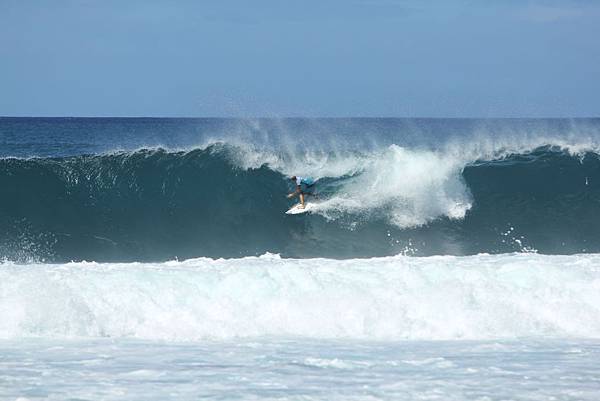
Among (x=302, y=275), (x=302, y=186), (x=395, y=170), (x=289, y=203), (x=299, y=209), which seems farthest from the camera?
(x=395, y=170)

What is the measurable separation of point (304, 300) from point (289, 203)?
28.3 ft

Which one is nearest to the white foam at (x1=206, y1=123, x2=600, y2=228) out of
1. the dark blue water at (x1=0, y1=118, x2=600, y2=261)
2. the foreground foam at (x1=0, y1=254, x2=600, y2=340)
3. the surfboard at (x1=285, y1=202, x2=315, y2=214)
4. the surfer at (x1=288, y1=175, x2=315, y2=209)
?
the dark blue water at (x1=0, y1=118, x2=600, y2=261)

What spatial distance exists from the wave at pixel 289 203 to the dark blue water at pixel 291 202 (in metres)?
0.04

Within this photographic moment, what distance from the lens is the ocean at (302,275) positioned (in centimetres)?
843

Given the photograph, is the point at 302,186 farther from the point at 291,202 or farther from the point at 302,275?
the point at 302,275

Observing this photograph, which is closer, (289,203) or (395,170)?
(289,203)

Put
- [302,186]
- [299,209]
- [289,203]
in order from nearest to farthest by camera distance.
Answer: [299,209] → [302,186] → [289,203]

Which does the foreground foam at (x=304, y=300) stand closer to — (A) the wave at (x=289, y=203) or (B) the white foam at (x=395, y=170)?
(A) the wave at (x=289, y=203)

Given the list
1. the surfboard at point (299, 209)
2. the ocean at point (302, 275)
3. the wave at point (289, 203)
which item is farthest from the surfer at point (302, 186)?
the wave at point (289, 203)

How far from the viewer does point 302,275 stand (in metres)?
12.0

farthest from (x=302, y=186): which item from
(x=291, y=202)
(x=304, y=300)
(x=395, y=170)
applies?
(x=304, y=300)

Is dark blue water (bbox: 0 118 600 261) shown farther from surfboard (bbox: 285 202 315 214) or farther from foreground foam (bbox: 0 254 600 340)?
foreground foam (bbox: 0 254 600 340)

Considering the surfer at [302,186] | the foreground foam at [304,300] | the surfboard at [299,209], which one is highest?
the surfer at [302,186]

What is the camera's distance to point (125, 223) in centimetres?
1873
